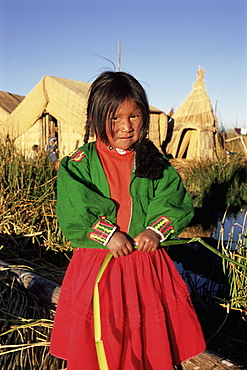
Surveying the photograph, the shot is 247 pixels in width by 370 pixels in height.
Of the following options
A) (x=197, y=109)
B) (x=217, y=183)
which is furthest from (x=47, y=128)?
(x=197, y=109)

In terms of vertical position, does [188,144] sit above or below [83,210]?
above

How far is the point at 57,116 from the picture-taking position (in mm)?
6324

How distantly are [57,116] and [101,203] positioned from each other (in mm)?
5123

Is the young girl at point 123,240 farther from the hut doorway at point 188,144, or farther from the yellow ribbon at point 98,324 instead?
the hut doorway at point 188,144

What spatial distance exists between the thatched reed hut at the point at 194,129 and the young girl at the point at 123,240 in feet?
21.2

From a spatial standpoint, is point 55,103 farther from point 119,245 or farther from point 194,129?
point 119,245

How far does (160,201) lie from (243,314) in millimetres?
1144

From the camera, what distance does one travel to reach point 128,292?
1.43 meters

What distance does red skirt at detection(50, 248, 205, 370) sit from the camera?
1394 mm

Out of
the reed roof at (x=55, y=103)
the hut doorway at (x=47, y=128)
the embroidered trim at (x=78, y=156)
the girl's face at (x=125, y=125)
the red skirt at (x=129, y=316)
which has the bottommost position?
the red skirt at (x=129, y=316)

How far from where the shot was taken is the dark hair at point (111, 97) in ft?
4.77

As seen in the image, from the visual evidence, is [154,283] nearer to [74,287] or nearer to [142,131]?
[74,287]

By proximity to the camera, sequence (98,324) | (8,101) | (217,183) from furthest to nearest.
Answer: (8,101)
(217,183)
(98,324)

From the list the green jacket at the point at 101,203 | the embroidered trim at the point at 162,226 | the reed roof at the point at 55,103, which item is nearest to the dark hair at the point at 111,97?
the green jacket at the point at 101,203
